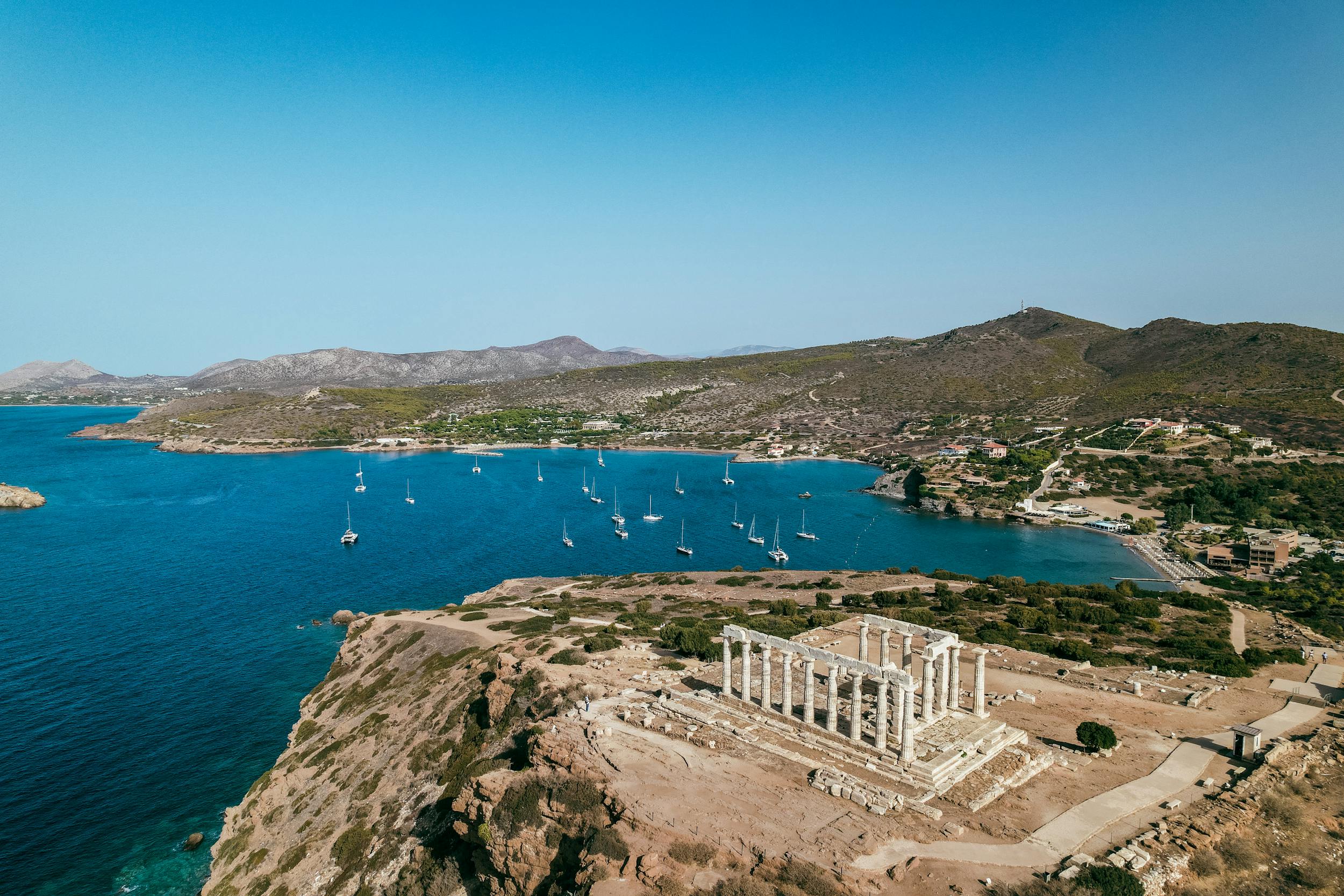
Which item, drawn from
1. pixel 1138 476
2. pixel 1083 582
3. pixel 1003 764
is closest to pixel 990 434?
pixel 1138 476

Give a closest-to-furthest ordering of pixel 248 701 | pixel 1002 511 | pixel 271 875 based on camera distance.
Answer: pixel 271 875 → pixel 248 701 → pixel 1002 511

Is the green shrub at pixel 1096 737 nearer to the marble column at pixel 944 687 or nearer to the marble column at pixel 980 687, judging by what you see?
the marble column at pixel 980 687

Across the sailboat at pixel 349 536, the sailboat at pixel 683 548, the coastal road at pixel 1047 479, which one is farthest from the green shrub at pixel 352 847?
the coastal road at pixel 1047 479

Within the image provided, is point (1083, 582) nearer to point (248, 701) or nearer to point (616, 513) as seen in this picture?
point (616, 513)

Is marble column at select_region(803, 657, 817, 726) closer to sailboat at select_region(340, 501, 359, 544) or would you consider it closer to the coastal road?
sailboat at select_region(340, 501, 359, 544)

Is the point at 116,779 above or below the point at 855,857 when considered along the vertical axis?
below

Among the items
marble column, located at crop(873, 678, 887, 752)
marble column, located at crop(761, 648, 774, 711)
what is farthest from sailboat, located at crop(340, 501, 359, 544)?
marble column, located at crop(873, 678, 887, 752)
